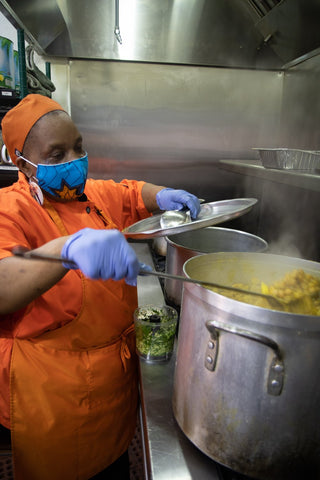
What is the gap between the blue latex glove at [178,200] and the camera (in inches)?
47.3

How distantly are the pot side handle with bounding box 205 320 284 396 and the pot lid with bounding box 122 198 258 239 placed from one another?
0.36 m

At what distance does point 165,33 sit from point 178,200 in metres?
1.50

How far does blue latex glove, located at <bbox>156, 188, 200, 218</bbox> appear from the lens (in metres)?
1.20

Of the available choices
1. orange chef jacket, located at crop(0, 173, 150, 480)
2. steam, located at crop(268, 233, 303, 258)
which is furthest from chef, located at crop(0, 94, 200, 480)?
steam, located at crop(268, 233, 303, 258)

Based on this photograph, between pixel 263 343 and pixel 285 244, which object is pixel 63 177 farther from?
pixel 285 244

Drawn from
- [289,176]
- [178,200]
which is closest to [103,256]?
[178,200]

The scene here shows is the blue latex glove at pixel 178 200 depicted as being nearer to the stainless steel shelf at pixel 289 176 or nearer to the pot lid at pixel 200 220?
the pot lid at pixel 200 220

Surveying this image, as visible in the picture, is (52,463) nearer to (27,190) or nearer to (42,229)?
(42,229)

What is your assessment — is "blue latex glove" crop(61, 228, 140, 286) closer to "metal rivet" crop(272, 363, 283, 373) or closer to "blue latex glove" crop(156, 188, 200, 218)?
"metal rivet" crop(272, 363, 283, 373)

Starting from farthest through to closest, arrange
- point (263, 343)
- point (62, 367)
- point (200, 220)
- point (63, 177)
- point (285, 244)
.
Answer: point (285, 244) → point (63, 177) → point (62, 367) → point (200, 220) → point (263, 343)

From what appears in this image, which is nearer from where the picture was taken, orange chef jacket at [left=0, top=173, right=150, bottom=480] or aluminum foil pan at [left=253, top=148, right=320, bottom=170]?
orange chef jacket at [left=0, top=173, right=150, bottom=480]

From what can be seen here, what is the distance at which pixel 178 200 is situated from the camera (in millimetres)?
1277

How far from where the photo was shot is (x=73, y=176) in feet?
3.70

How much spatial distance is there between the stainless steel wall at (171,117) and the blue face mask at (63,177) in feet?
4.21
